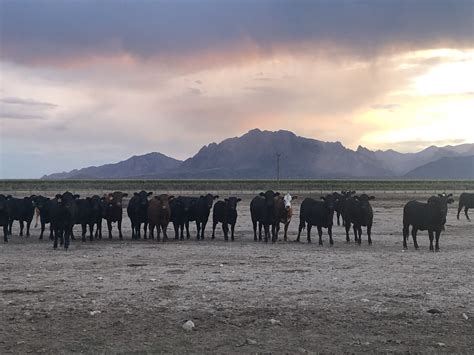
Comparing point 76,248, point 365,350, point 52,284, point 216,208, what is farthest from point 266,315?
point 216,208

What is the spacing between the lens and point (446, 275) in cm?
1534

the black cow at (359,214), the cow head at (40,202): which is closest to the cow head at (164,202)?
the cow head at (40,202)

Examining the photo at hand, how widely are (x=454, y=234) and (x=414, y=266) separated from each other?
1207cm

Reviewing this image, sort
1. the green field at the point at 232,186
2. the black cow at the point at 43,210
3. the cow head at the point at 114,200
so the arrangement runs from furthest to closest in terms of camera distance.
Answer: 1. the green field at the point at 232,186
2. the cow head at the point at 114,200
3. the black cow at the point at 43,210

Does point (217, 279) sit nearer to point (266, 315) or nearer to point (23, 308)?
point (266, 315)

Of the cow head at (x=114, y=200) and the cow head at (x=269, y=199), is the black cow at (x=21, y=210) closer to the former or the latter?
the cow head at (x=114, y=200)

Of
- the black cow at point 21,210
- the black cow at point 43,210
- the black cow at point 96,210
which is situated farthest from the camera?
the black cow at point 21,210

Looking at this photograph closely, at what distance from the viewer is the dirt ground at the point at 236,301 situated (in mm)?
9422

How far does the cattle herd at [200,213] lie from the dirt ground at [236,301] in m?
2.02

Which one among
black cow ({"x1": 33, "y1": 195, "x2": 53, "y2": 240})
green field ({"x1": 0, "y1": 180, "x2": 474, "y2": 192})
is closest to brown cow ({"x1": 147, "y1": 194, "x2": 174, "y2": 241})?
black cow ({"x1": 33, "y1": 195, "x2": 53, "y2": 240})

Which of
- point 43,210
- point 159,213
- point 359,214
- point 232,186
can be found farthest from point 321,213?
point 232,186

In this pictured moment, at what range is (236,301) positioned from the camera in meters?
12.0

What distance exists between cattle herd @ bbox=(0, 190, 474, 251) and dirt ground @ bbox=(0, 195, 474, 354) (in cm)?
202

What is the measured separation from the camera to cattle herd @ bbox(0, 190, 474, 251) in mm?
→ 22141
